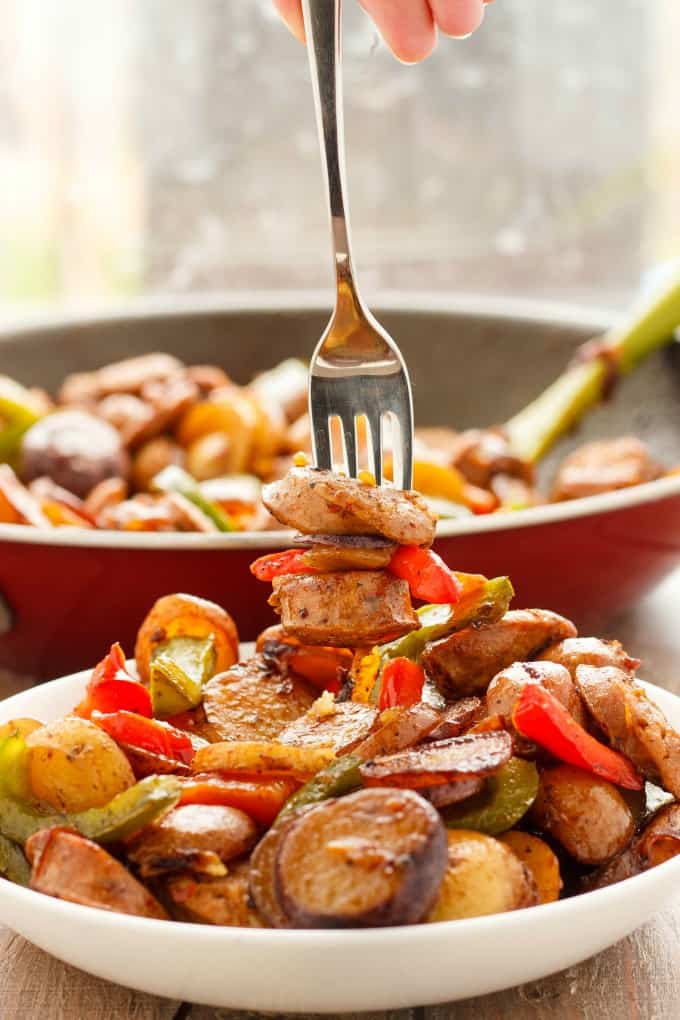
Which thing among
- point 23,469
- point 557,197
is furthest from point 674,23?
point 23,469

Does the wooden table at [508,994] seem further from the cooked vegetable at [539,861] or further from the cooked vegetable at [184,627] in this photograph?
the cooked vegetable at [184,627]

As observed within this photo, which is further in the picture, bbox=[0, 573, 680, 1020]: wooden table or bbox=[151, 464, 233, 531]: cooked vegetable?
bbox=[151, 464, 233, 531]: cooked vegetable

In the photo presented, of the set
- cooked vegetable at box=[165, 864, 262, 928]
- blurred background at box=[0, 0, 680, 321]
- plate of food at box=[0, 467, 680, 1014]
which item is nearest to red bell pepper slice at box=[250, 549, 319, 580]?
plate of food at box=[0, 467, 680, 1014]

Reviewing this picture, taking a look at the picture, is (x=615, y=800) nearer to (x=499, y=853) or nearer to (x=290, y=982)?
(x=499, y=853)

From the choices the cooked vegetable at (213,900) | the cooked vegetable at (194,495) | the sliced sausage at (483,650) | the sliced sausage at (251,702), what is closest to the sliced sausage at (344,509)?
the sliced sausage at (483,650)

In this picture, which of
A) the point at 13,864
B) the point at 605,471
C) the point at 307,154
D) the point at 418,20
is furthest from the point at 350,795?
the point at 307,154

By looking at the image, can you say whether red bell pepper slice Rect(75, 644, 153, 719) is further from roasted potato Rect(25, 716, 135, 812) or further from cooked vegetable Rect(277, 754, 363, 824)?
cooked vegetable Rect(277, 754, 363, 824)

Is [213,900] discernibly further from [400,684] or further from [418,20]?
[418,20]
